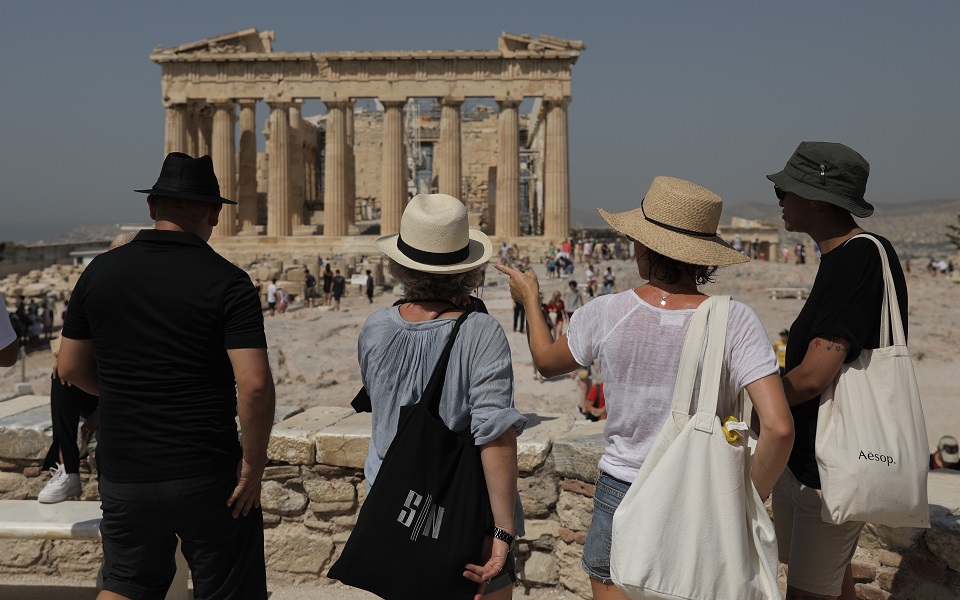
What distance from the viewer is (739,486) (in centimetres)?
259

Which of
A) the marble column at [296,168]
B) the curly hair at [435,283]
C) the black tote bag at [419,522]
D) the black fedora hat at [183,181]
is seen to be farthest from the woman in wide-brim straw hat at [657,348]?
the marble column at [296,168]

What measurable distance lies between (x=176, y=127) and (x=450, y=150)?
40.1 feet

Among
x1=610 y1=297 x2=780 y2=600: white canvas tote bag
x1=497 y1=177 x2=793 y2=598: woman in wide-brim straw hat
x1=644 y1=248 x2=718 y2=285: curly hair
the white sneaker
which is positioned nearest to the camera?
x1=610 y1=297 x2=780 y2=600: white canvas tote bag

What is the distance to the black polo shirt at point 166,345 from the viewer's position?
307cm

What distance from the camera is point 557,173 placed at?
3753 centimetres

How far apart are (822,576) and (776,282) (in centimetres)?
2259

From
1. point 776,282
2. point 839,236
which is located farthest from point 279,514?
point 776,282

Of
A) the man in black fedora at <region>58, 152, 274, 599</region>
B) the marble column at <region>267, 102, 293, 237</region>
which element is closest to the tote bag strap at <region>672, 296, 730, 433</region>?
the man in black fedora at <region>58, 152, 274, 599</region>

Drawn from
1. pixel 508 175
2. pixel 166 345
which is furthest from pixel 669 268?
pixel 508 175

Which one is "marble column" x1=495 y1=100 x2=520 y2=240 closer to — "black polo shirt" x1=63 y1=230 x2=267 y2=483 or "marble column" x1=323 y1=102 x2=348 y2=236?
"marble column" x1=323 y1=102 x2=348 y2=236

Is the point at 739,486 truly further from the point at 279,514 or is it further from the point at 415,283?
the point at 279,514

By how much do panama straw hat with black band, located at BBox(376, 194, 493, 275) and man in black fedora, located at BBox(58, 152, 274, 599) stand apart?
0.57 meters

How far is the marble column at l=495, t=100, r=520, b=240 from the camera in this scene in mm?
37469

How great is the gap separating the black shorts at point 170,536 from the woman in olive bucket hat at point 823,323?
1990 mm
